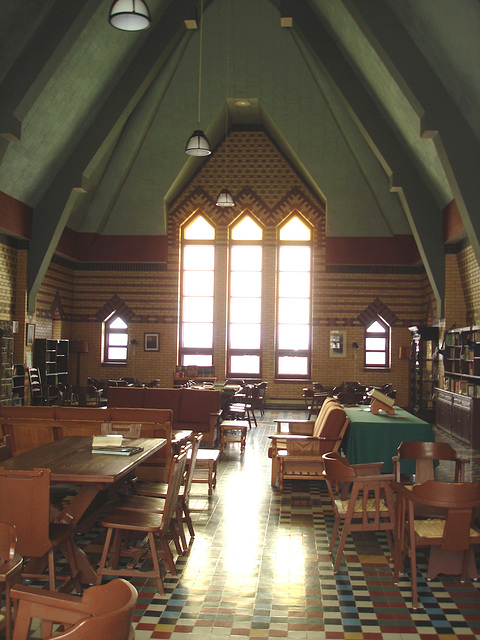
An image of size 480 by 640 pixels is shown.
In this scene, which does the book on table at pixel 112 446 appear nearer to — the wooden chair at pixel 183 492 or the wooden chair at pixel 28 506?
the wooden chair at pixel 183 492

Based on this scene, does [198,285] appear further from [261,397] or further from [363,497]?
[363,497]

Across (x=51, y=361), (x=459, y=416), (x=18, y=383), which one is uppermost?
(x=51, y=361)

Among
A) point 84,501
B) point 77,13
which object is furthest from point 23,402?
point 84,501

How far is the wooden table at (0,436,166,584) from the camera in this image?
166 inches

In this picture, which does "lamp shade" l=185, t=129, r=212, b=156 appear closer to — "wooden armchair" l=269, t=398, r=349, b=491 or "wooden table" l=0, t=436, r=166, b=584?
"wooden armchair" l=269, t=398, r=349, b=491

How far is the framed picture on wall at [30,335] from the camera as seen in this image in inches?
540

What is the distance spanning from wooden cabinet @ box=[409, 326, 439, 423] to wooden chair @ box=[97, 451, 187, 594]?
10.1 metres

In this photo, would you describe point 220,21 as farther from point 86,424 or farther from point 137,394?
point 86,424

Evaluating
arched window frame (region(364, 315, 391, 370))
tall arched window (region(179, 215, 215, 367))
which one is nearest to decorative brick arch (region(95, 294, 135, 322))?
tall arched window (region(179, 215, 215, 367))

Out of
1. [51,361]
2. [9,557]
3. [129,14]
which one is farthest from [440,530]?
[51,361]

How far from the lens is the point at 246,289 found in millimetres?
17500

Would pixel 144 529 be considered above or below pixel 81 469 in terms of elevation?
below

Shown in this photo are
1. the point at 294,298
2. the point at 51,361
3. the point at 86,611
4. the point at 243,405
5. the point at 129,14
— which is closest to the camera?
the point at 86,611

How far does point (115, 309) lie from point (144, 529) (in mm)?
13457
